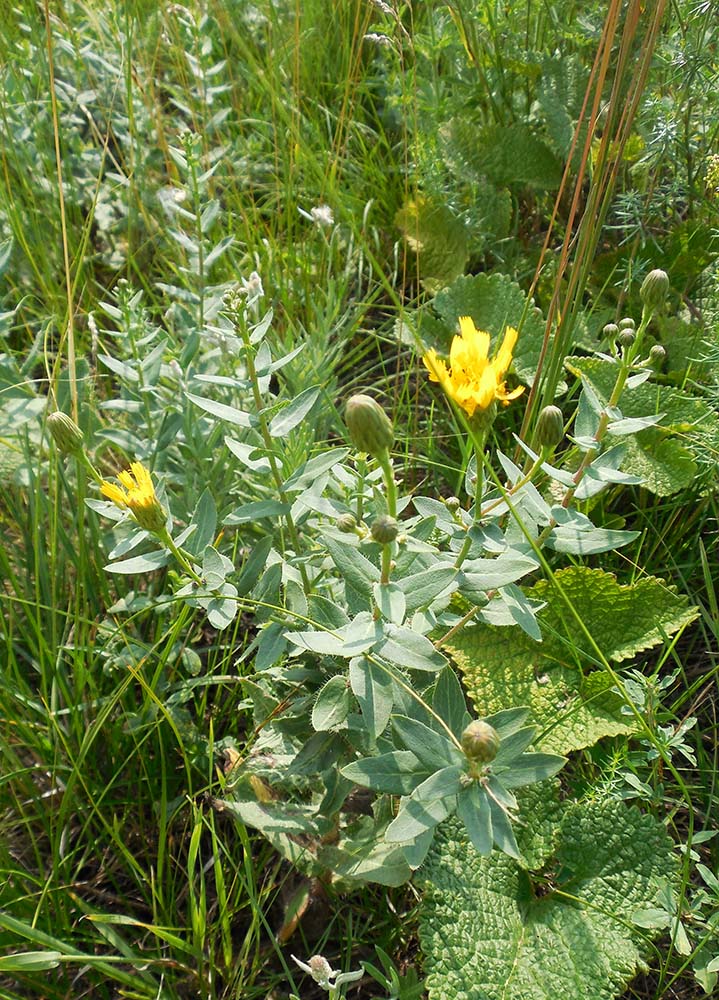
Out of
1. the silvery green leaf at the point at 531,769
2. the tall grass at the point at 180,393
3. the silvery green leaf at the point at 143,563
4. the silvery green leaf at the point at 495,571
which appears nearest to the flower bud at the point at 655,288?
the tall grass at the point at 180,393

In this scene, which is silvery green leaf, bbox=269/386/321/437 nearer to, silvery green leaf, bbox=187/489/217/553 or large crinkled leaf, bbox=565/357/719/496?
silvery green leaf, bbox=187/489/217/553

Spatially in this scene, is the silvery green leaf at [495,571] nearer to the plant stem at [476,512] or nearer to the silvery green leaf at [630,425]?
the plant stem at [476,512]

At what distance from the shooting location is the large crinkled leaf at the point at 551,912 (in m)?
1.23

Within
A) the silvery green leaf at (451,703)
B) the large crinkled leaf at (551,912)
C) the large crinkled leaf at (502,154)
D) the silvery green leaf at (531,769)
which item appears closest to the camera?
the silvery green leaf at (531,769)

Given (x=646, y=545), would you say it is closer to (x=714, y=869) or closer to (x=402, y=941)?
(x=714, y=869)

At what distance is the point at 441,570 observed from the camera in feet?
3.50

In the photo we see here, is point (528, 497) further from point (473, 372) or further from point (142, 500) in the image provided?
point (142, 500)

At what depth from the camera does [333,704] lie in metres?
1.12

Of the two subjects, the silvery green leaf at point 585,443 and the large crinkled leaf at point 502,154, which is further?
the large crinkled leaf at point 502,154

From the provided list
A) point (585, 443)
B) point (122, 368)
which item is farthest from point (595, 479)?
point (122, 368)

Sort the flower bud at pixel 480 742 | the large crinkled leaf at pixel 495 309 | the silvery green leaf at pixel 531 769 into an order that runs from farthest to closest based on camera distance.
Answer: the large crinkled leaf at pixel 495 309 < the silvery green leaf at pixel 531 769 < the flower bud at pixel 480 742

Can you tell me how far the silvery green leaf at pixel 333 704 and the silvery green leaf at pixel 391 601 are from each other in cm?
17

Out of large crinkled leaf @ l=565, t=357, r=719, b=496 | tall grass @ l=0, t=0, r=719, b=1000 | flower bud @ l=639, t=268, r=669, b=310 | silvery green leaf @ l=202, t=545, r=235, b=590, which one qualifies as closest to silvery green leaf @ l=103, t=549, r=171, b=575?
silvery green leaf @ l=202, t=545, r=235, b=590

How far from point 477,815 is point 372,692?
19 cm
